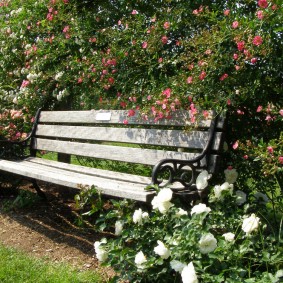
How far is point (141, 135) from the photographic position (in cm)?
377

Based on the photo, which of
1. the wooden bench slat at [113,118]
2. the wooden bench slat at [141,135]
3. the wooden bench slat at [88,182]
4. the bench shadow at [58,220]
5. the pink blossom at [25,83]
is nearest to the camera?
the wooden bench slat at [88,182]

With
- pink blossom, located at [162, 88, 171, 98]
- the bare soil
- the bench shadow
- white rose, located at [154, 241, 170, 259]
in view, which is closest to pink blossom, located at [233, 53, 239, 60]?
pink blossom, located at [162, 88, 171, 98]

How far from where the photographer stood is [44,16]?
5285mm

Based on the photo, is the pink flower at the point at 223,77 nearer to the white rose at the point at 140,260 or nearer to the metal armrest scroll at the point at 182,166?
the metal armrest scroll at the point at 182,166

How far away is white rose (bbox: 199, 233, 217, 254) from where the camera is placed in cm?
232

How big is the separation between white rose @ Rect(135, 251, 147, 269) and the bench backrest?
892 millimetres

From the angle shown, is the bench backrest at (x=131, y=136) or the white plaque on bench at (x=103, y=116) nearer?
the bench backrest at (x=131, y=136)

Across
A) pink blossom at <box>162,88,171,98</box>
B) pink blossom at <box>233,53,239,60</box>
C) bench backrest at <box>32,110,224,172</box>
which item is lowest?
bench backrest at <box>32,110,224,172</box>

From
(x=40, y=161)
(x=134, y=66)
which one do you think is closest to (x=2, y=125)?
(x=40, y=161)

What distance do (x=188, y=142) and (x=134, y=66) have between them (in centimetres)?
105

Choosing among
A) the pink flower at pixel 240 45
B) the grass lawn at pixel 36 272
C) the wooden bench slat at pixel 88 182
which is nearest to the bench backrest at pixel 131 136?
the wooden bench slat at pixel 88 182

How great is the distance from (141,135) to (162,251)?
1.50m

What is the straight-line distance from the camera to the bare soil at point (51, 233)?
135 inches

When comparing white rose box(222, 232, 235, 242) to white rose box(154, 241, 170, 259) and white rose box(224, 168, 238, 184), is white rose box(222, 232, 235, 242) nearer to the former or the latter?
white rose box(154, 241, 170, 259)
